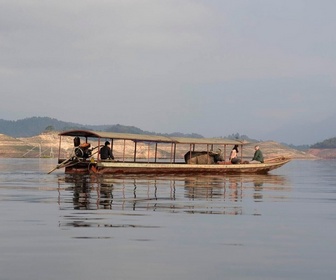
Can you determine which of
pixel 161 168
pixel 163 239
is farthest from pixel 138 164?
pixel 163 239

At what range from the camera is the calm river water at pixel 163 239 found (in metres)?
11.8

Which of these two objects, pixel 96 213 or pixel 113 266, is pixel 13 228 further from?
pixel 113 266

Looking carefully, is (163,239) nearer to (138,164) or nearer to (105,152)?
(138,164)

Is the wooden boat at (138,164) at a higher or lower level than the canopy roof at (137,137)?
lower

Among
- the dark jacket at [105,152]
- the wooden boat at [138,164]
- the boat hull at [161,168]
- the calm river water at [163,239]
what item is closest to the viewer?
the calm river water at [163,239]

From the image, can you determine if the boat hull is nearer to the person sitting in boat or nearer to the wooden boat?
the wooden boat

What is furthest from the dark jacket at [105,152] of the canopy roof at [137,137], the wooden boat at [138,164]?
the canopy roof at [137,137]

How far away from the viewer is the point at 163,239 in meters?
15.3

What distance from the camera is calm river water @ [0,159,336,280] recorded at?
11.8 meters

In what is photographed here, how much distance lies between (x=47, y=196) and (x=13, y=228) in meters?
11.2

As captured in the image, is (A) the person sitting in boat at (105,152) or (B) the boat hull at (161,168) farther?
(A) the person sitting in boat at (105,152)

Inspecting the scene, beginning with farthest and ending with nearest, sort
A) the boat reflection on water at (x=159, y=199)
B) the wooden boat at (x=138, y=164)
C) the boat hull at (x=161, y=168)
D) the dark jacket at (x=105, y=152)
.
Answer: the dark jacket at (x=105, y=152)
the wooden boat at (x=138, y=164)
the boat hull at (x=161, y=168)
the boat reflection on water at (x=159, y=199)

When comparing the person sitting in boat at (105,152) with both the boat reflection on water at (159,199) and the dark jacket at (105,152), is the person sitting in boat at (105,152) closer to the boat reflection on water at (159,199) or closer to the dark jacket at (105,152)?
the dark jacket at (105,152)

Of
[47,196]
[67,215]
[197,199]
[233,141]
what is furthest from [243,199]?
[233,141]
